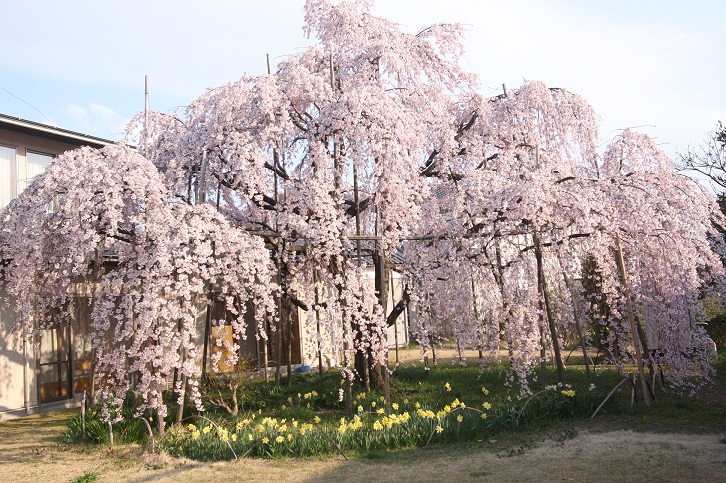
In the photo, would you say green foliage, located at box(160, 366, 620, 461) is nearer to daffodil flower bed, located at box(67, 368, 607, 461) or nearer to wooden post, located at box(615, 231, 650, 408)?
daffodil flower bed, located at box(67, 368, 607, 461)

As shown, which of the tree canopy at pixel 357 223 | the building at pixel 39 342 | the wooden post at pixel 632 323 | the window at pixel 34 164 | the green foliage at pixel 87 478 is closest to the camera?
the green foliage at pixel 87 478

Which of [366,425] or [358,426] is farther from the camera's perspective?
[366,425]

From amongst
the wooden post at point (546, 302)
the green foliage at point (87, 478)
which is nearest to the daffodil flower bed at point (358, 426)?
the wooden post at point (546, 302)

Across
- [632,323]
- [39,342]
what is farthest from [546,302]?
[39,342]

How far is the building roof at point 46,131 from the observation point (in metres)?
11.7

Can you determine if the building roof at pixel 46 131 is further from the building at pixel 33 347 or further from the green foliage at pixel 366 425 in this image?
the green foliage at pixel 366 425

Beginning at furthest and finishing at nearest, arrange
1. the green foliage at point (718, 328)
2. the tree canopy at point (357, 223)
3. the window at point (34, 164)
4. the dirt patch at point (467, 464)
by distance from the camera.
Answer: the green foliage at point (718, 328), the window at point (34, 164), the tree canopy at point (357, 223), the dirt patch at point (467, 464)

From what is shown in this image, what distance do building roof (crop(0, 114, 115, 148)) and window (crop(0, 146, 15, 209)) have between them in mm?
518

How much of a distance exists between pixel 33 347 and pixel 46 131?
4571mm

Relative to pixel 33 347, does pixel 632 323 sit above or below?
below

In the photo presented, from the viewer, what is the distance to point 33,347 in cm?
1098

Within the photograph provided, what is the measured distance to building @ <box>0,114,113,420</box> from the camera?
1062 cm

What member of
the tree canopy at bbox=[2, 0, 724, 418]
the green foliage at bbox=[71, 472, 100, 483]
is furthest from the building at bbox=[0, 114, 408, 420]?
the green foliage at bbox=[71, 472, 100, 483]

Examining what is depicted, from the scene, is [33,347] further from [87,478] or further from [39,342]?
[87,478]
